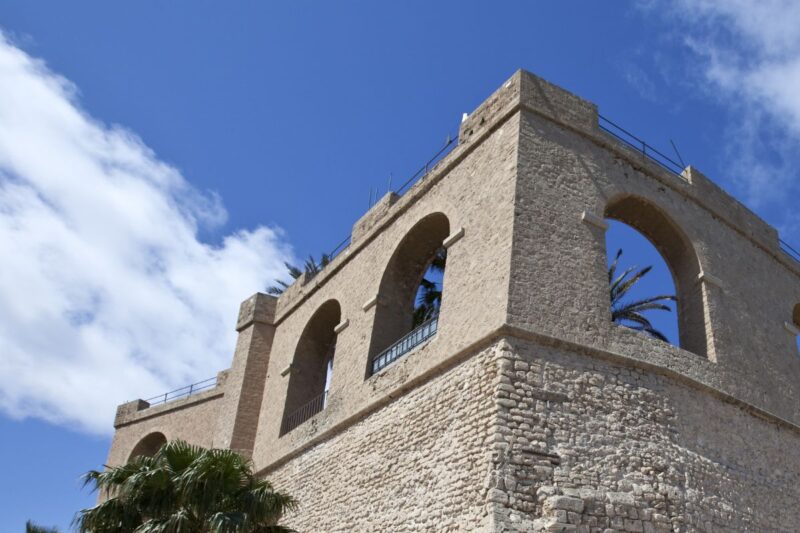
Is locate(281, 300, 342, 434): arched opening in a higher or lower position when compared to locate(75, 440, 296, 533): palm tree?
higher

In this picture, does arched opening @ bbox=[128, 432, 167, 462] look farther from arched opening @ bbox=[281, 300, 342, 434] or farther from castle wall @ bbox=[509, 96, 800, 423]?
castle wall @ bbox=[509, 96, 800, 423]

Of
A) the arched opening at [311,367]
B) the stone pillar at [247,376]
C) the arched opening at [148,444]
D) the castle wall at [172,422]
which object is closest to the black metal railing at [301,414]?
the arched opening at [311,367]

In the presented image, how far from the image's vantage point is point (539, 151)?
13477 millimetres

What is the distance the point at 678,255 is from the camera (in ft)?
48.5

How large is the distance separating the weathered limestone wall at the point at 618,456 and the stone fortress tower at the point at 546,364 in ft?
0.09

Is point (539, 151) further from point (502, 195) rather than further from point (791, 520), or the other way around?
point (791, 520)

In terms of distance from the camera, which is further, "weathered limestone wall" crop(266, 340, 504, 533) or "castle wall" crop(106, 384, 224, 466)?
"castle wall" crop(106, 384, 224, 466)

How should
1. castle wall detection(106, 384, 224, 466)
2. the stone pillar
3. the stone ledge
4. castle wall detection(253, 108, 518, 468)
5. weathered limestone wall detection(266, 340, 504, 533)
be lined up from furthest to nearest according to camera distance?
castle wall detection(106, 384, 224, 466)
the stone pillar
the stone ledge
castle wall detection(253, 108, 518, 468)
weathered limestone wall detection(266, 340, 504, 533)

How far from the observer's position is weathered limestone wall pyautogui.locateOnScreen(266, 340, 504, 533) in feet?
36.4

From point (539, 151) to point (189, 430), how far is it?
44.3 ft

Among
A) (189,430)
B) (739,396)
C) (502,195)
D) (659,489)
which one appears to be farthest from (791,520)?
(189,430)

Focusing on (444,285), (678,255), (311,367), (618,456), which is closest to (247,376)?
(311,367)

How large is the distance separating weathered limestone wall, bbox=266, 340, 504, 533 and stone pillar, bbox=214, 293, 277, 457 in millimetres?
3683

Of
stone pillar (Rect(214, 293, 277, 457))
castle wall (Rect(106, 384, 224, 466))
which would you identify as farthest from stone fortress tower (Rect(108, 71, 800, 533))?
castle wall (Rect(106, 384, 224, 466))
